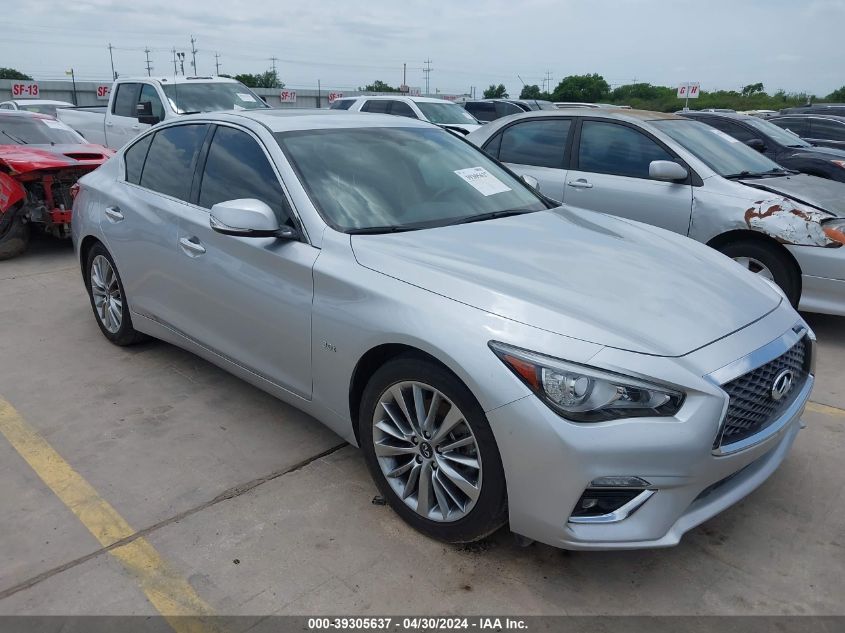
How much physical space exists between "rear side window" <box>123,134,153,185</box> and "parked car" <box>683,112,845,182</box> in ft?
23.1

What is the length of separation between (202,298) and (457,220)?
1.44 meters

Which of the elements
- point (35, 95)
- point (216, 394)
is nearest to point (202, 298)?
point (216, 394)

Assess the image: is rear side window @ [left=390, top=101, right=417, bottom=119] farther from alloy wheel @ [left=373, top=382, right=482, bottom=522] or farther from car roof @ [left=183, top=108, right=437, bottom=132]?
alloy wheel @ [left=373, top=382, right=482, bottom=522]

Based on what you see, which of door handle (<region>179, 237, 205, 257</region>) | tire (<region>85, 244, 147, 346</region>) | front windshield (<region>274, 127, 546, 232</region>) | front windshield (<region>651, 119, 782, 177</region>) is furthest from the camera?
front windshield (<region>651, 119, 782, 177</region>)

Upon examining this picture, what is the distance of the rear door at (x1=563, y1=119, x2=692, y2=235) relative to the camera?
18.9 feet

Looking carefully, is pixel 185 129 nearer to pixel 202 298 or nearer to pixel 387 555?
pixel 202 298

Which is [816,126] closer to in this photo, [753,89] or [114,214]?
[114,214]

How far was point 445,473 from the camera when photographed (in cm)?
267

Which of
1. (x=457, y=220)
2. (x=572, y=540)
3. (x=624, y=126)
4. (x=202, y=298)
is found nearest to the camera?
(x=572, y=540)

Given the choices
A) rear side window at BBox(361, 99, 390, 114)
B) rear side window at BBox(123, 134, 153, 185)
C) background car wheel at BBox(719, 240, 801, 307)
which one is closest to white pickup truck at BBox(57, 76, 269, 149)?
rear side window at BBox(361, 99, 390, 114)

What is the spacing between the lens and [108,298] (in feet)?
15.9

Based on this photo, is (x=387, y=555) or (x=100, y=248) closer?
(x=387, y=555)

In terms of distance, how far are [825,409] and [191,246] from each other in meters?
3.68

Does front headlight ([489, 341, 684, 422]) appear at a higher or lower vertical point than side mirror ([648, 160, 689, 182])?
lower
